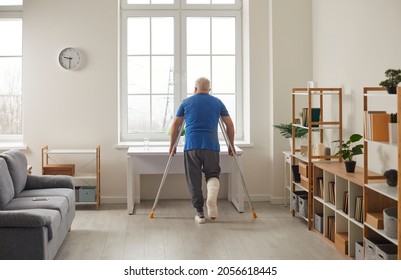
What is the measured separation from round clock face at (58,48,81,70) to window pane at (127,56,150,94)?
72cm

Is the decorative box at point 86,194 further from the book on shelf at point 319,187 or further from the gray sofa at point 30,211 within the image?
the book on shelf at point 319,187

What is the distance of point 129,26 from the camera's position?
26.5ft

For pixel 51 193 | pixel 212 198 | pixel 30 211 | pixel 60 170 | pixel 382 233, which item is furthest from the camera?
pixel 60 170

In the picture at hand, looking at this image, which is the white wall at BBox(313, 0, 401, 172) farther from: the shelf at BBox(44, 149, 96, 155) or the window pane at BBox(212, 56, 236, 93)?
the shelf at BBox(44, 149, 96, 155)

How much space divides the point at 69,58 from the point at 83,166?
1358 millimetres

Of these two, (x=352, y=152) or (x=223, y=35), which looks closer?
(x=352, y=152)

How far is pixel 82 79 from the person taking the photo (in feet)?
25.4

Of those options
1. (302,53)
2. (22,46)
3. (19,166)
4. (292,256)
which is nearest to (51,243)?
(19,166)

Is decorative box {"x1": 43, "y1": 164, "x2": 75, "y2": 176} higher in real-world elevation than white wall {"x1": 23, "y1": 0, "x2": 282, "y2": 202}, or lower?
lower

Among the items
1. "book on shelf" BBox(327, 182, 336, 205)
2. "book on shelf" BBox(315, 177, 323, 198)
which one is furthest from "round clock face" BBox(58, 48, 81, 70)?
"book on shelf" BBox(327, 182, 336, 205)

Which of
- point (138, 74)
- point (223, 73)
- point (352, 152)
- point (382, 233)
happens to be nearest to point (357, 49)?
point (352, 152)

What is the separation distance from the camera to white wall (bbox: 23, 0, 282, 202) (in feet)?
25.2

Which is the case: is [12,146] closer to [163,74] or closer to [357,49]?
[163,74]

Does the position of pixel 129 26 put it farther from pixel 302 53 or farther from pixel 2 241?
pixel 2 241
